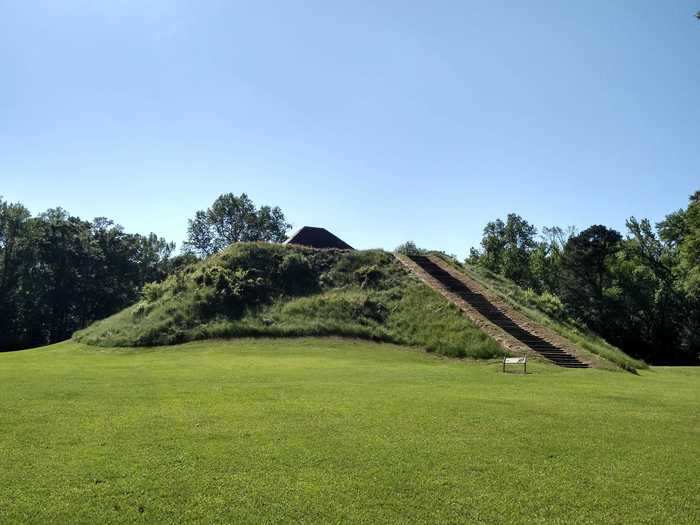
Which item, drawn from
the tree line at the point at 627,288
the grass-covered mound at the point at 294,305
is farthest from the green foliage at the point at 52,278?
the tree line at the point at 627,288

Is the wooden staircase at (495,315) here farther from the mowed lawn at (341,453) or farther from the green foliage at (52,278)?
the green foliage at (52,278)

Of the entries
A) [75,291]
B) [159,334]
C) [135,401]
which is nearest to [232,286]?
[159,334]

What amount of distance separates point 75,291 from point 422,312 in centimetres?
4846

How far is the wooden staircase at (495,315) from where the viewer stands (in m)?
22.1

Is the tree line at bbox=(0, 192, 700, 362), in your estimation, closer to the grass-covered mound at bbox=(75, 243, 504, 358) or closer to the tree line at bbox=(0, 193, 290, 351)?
the tree line at bbox=(0, 193, 290, 351)

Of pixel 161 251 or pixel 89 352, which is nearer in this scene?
pixel 89 352

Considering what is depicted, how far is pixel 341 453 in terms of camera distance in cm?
700

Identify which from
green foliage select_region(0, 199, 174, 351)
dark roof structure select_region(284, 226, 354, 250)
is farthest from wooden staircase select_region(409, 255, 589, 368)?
green foliage select_region(0, 199, 174, 351)

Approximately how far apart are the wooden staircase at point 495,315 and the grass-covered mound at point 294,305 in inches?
61.8

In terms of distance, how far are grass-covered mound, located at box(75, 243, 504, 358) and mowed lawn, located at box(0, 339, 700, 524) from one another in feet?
43.9

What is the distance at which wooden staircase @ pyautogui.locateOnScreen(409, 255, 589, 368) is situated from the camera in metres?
22.1

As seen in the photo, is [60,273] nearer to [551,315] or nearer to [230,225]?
[230,225]

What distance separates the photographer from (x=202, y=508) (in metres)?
5.26

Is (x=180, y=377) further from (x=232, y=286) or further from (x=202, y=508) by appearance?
(x=232, y=286)
